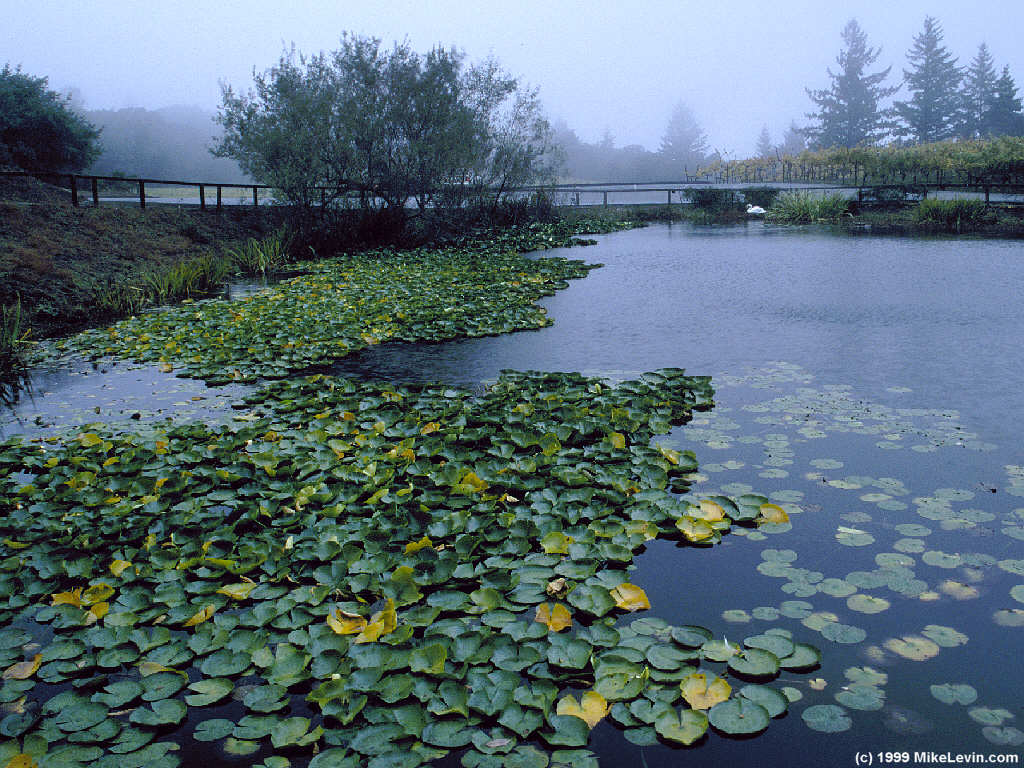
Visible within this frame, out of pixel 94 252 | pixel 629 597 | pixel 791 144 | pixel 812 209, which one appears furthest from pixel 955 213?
pixel 791 144

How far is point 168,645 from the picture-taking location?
118 inches

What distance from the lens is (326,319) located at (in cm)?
969

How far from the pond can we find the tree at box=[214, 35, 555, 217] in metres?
9.54

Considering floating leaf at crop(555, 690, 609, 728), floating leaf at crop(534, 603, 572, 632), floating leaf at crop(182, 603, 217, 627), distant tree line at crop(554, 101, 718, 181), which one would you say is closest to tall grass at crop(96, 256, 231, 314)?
floating leaf at crop(182, 603, 217, 627)

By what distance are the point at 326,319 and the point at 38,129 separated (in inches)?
1056

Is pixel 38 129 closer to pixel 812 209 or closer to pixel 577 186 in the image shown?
pixel 577 186

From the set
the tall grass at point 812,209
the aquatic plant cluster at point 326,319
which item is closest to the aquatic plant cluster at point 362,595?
the aquatic plant cluster at point 326,319

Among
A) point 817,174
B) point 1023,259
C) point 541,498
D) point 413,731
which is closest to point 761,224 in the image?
point 1023,259

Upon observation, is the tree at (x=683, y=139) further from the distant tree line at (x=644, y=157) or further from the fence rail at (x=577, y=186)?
the fence rail at (x=577, y=186)

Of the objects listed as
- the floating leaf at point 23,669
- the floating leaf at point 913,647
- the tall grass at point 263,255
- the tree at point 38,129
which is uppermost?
the tree at point 38,129

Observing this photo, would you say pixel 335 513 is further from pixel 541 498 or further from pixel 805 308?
pixel 805 308

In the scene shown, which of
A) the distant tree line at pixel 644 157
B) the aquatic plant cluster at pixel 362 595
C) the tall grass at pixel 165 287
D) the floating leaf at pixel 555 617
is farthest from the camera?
the distant tree line at pixel 644 157

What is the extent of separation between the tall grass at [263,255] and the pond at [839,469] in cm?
784

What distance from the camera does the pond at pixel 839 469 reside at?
2545 mm
